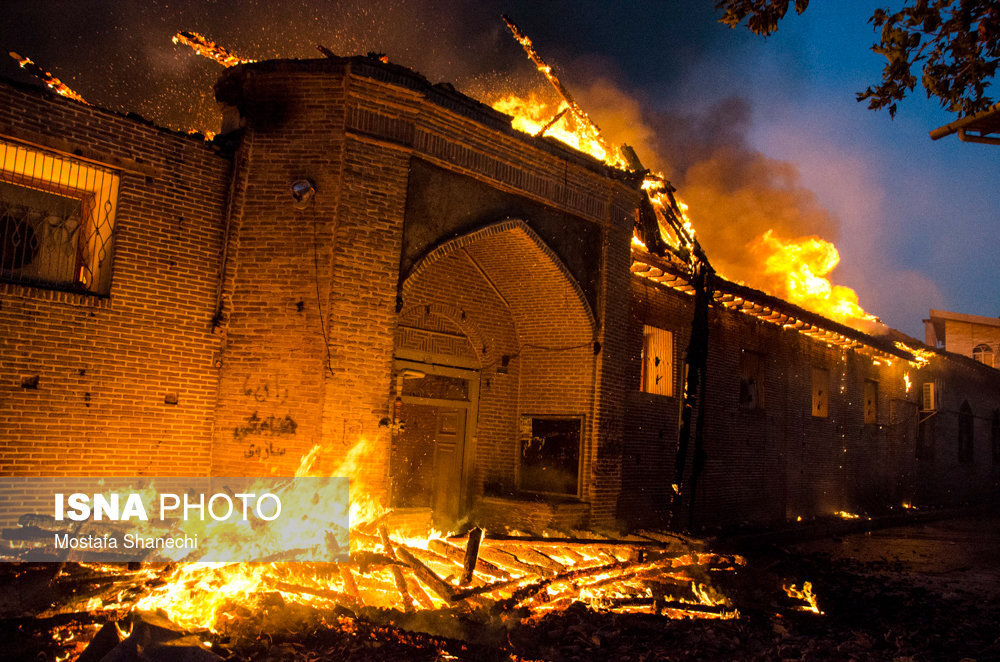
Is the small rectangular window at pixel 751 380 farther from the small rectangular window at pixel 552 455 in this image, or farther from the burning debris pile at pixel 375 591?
the burning debris pile at pixel 375 591

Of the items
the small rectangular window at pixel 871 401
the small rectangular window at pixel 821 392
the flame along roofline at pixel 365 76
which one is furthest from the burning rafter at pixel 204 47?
the small rectangular window at pixel 871 401

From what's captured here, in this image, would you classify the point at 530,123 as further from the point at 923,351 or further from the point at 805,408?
the point at 923,351

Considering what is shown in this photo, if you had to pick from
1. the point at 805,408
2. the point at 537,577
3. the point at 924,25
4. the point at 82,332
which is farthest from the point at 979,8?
the point at 805,408

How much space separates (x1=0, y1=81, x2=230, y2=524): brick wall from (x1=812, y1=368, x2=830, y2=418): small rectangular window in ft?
50.5

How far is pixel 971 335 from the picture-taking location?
34.1 m

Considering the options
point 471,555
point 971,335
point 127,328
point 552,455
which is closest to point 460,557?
point 471,555

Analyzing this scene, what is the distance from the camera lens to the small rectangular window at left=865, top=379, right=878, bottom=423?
68.5ft

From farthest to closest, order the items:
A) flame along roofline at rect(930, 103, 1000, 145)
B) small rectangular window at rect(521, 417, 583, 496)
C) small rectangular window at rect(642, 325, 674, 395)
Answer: small rectangular window at rect(642, 325, 674, 395), small rectangular window at rect(521, 417, 583, 496), flame along roofline at rect(930, 103, 1000, 145)

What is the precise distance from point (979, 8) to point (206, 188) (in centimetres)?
807

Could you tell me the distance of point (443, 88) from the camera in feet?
31.1

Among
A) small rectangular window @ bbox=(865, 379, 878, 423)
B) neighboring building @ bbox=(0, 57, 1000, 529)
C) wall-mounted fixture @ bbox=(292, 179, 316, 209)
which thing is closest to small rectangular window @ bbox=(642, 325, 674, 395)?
neighboring building @ bbox=(0, 57, 1000, 529)

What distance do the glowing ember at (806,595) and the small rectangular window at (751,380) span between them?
6051 millimetres

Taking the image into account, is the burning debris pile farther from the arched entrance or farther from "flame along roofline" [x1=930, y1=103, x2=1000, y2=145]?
"flame along roofline" [x1=930, y1=103, x2=1000, y2=145]

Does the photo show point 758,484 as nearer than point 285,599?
No
